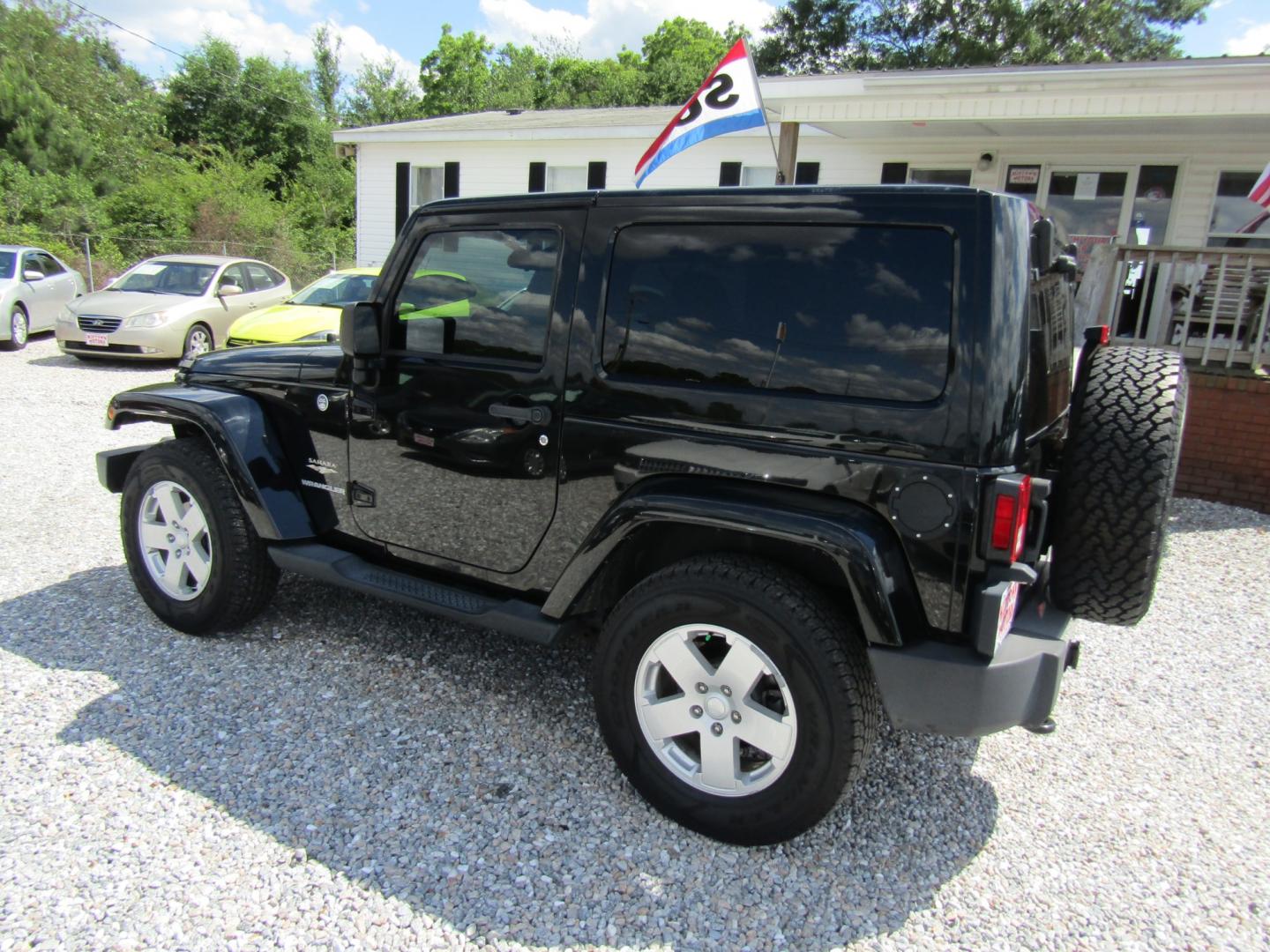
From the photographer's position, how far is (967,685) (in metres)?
2.23

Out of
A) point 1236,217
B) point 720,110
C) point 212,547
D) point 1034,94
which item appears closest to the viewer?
point 212,547

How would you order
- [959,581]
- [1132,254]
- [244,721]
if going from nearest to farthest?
[959,581], [244,721], [1132,254]

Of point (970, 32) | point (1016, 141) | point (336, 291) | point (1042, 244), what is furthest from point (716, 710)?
point (970, 32)

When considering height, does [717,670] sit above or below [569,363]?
below

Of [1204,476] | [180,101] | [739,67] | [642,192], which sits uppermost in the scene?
[180,101]

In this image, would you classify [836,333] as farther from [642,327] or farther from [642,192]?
[642,192]

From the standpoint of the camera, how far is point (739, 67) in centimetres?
632

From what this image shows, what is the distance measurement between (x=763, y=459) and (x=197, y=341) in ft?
36.8

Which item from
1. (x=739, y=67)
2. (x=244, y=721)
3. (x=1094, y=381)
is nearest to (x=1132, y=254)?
(x=739, y=67)

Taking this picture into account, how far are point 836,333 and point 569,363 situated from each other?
2.91 feet

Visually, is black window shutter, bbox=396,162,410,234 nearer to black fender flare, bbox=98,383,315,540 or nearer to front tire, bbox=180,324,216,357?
front tire, bbox=180,324,216,357

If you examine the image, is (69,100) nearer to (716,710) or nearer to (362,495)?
(362,495)

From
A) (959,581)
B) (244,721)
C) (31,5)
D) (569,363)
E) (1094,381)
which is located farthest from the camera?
(31,5)

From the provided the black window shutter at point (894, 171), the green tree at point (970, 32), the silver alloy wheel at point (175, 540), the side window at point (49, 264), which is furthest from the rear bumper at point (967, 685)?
the green tree at point (970, 32)
